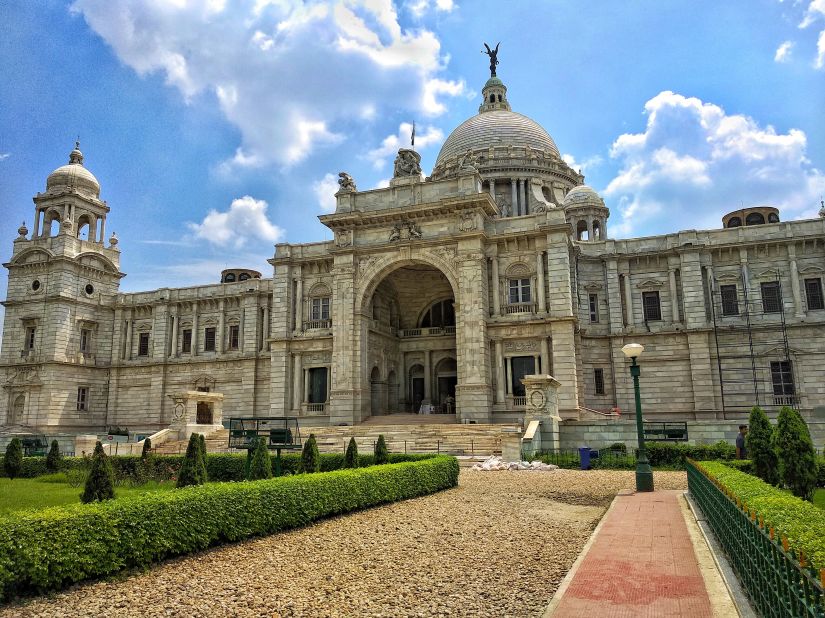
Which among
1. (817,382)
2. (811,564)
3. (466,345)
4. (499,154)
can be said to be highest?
(499,154)

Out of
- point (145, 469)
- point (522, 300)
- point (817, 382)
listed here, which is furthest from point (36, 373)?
point (817, 382)

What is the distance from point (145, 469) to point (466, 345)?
19055mm

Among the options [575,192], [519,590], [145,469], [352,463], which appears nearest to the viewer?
[519,590]

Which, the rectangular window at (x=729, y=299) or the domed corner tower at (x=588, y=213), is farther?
the domed corner tower at (x=588, y=213)

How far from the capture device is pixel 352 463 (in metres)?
18.6

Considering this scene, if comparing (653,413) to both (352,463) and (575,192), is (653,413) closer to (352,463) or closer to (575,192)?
(575,192)

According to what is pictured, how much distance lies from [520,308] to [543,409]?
9.07 meters

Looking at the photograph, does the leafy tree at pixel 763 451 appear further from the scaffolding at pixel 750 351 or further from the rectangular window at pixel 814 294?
the rectangular window at pixel 814 294

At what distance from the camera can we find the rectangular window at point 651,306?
40.8m

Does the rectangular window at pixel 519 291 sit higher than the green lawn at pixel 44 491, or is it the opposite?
the rectangular window at pixel 519 291

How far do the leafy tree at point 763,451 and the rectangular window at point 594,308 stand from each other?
2623cm

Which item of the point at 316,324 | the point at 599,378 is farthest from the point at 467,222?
the point at 599,378

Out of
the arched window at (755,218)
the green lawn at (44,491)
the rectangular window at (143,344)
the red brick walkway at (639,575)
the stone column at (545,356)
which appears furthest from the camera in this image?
the rectangular window at (143,344)

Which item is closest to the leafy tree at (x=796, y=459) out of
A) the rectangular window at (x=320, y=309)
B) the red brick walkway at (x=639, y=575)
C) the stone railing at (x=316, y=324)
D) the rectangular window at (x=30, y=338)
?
the red brick walkway at (x=639, y=575)
